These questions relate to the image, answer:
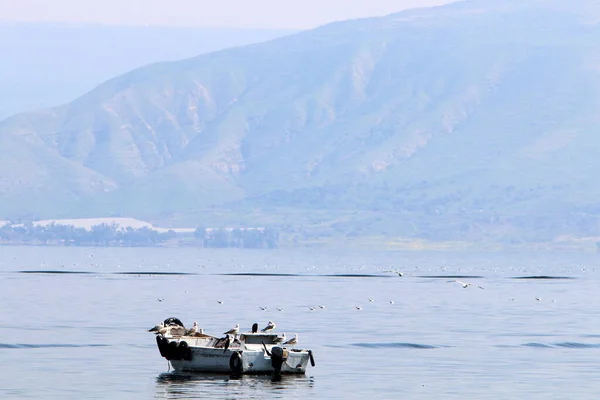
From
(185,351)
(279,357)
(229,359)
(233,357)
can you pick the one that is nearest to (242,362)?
(233,357)

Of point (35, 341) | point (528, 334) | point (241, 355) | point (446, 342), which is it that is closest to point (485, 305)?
point (528, 334)

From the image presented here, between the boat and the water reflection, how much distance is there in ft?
2.25

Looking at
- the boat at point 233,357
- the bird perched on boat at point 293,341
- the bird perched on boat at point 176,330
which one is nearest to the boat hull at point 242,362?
the boat at point 233,357

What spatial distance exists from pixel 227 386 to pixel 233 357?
5.62 meters

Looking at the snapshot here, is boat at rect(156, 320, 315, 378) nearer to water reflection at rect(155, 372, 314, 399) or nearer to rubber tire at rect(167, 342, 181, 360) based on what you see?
rubber tire at rect(167, 342, 181, 360)

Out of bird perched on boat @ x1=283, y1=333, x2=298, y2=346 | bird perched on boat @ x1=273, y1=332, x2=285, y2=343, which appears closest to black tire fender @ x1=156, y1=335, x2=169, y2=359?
bird perched on boat @ x1=273, y1=332, x2=285, y2=343

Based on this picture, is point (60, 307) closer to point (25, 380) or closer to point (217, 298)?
point (217, 298)

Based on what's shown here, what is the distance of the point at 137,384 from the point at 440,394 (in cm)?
1807

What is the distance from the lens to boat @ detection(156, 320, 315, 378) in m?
96.3

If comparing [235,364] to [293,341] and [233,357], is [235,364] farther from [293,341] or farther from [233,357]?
[293,341]

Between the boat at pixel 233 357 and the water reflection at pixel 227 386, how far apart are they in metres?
0.69

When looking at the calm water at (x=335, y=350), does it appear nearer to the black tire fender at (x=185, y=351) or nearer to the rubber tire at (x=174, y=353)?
the rubber tire at (x=174, y=353)

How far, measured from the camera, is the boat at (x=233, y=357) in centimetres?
9631

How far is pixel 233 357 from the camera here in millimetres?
95812
